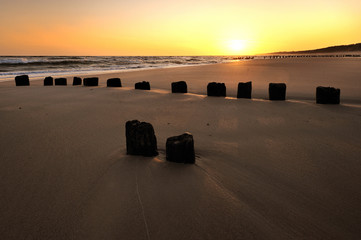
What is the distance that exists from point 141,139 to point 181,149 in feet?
1.44

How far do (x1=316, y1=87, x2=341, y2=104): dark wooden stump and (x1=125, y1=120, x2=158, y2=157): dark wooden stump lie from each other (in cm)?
410

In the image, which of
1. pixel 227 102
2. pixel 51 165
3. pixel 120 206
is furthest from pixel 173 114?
pixel 120 206

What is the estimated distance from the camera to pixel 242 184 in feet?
6.37

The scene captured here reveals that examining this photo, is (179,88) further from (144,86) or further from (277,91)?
(277,91)

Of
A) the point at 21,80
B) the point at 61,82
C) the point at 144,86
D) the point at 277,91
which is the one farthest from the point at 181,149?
the point at 21,80

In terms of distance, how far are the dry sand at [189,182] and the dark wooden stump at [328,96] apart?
1115 millimetres

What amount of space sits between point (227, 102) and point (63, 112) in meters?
3.47

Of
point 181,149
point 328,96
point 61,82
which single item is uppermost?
point 61,82

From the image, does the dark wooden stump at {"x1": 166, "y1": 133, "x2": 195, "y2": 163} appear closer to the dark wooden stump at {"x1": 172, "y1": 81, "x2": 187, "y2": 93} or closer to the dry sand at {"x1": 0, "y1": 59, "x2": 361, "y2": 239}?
the dry sand at {"x1": 0, "y1": 59, "x2": 361, "y2": 239}

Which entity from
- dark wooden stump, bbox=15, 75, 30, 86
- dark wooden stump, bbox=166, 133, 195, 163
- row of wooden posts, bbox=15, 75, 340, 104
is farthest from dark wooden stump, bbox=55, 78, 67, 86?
dark wooden stump, bbox=166, 133, 195, 163

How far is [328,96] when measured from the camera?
4.77m

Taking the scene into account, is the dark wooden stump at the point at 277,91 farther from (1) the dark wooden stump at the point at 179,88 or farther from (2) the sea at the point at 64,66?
(2) the sea at the point at 64,66

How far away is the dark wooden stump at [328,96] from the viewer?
4.73 metres

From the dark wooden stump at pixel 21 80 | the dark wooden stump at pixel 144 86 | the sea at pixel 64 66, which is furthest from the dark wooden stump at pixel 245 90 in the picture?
the sea at pixel 64 66
